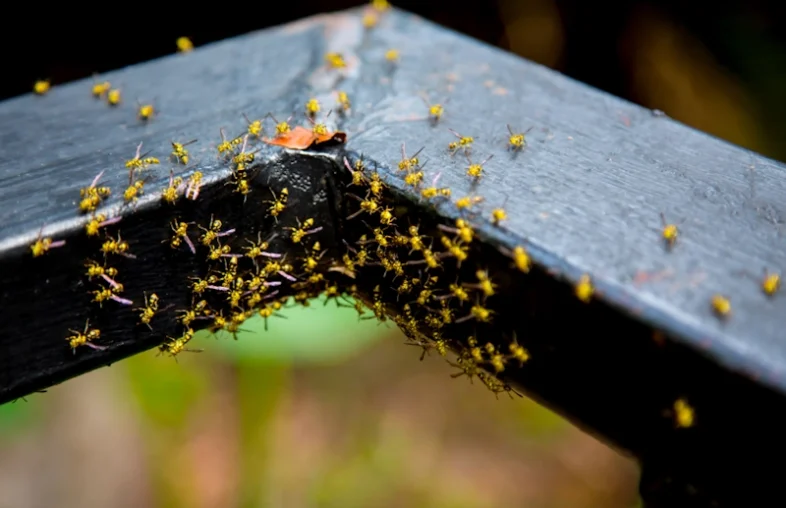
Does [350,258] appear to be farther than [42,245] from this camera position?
Yes

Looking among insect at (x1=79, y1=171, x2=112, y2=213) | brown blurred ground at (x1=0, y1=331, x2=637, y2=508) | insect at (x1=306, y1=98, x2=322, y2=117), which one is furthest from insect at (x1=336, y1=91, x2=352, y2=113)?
brown blurred ground at (x1=0, y1=331, x2=637, y2=508)

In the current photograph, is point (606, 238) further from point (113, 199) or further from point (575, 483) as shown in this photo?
point (575, 483)

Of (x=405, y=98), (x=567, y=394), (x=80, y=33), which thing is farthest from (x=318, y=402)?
(x=567, y=394)

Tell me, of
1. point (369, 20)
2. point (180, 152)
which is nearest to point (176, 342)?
point (180, 152)

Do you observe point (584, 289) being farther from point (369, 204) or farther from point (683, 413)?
point (369, 204)

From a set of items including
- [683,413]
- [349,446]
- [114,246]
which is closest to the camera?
[683,413]

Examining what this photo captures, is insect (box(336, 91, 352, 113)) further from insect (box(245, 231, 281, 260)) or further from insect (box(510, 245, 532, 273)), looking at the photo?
insect (box(510, 245, 532, 273))

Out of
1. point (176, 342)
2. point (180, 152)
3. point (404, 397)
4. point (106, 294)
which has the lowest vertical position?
point (404, 397)
